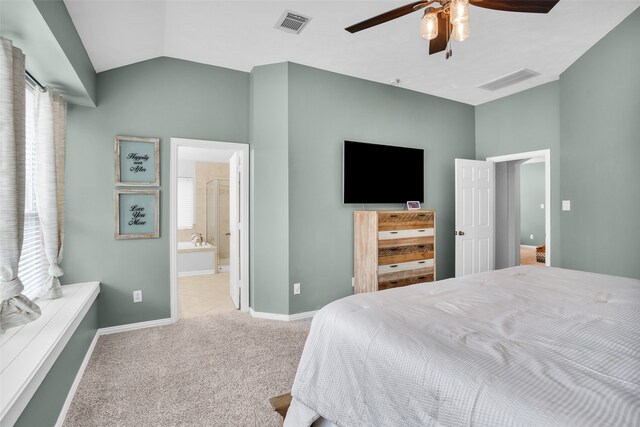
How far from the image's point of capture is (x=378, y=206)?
4117mm

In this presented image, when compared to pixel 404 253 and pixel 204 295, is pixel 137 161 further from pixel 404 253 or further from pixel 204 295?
pixel 404 253

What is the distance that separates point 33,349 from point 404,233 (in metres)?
3.23

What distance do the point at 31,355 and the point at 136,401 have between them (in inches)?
28.3

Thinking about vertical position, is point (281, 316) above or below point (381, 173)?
below

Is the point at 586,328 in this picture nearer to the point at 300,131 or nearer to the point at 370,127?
the point at 300,131

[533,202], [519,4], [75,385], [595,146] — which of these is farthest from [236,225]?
[533,202]

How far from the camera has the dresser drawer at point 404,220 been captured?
3598 millimetres

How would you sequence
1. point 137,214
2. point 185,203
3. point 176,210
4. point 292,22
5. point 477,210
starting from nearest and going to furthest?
point 292,22
point 137,214
point 176,210
point 477,210
point 185,203

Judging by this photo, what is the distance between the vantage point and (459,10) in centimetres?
167

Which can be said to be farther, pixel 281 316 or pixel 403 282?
pixel 403 282

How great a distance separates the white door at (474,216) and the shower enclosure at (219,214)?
4341 millimetres

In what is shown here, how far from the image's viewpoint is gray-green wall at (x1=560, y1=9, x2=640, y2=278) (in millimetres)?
2822

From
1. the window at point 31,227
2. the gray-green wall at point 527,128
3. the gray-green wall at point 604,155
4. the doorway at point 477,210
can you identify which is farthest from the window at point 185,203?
the gray-green wall at point 604,155

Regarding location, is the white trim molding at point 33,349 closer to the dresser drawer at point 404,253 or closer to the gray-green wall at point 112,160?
the gray-green wall at point 112,160
